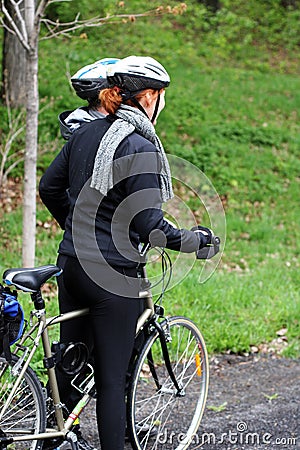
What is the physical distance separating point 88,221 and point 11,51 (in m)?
6.69

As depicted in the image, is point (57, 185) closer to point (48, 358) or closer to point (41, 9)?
point (48, 358)

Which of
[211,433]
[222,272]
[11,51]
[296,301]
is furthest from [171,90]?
[211,433]

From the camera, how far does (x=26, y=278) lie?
3133 mm

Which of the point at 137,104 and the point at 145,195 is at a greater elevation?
the point at 137,104

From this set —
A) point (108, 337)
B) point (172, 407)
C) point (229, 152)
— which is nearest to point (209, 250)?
point (108, 337)

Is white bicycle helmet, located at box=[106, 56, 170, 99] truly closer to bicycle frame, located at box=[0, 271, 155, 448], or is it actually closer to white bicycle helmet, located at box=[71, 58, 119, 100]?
white bicycle helmet, located at box=[71, 58, 119, 100]

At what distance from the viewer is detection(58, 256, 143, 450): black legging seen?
3.27 meters

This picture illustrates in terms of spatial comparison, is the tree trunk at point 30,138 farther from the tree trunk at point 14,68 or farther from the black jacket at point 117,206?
the tree trunk at point 14,68

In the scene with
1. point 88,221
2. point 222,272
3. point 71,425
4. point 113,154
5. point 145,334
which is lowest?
point 222,272

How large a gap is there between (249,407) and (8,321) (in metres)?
2.35

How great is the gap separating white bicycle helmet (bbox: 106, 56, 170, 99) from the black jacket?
17cm

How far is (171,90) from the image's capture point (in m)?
12.5

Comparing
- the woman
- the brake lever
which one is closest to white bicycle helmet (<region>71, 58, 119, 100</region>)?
the woman

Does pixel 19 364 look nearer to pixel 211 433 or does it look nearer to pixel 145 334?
pixel 145 334
